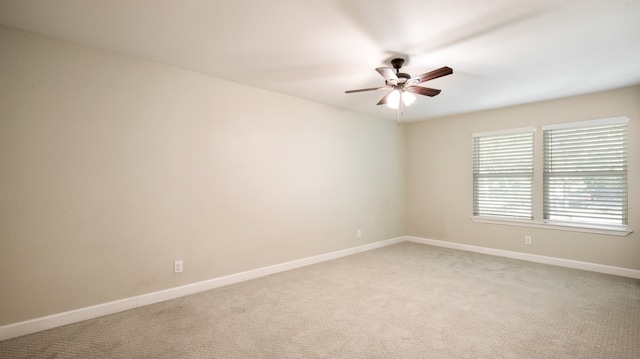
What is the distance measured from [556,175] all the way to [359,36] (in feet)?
12.2

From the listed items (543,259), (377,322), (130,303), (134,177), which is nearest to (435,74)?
(377,322)

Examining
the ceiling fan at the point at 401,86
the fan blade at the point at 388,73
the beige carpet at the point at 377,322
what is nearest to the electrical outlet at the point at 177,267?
the beige carpet at the point at 377,322

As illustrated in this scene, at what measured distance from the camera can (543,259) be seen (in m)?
4.29

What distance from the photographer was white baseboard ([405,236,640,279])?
3.69 metres

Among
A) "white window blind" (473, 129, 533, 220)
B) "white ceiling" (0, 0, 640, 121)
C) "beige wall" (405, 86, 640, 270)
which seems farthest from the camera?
"white window blind" (473, 129, 533, 220)

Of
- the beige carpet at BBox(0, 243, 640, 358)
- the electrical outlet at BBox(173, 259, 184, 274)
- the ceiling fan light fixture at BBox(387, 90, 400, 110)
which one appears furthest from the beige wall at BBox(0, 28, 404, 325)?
the ceiling fan light fixture at BBox(387, 90, 400, 110)

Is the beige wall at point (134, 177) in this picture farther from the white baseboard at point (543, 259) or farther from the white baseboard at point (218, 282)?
the white baseboard at point (543, 259)

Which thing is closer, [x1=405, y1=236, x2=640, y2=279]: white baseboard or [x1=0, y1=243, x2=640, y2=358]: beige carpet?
[x1=0, y1=243, x2=640, y2=358]: beige carpet

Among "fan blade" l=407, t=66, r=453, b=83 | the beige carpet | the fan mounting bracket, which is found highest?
the fan mounting bracket

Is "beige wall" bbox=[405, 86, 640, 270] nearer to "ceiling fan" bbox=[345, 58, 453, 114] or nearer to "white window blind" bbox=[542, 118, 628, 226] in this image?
"white window blind" bbox=[542, 118, 628, 226]

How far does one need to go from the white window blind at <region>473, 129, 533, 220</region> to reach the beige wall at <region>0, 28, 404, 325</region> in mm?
2783

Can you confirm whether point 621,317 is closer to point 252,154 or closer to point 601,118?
point 601,118

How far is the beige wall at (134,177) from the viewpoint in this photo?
232 cm

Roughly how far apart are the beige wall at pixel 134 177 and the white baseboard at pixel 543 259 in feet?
8.01
